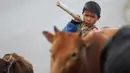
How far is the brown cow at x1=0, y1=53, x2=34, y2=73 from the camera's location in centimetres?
451

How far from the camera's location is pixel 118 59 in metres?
1.62

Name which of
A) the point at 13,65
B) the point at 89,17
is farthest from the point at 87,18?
the point at 13,65

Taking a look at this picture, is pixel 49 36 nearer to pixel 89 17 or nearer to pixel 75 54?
pixel 75 54

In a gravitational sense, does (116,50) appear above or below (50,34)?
below

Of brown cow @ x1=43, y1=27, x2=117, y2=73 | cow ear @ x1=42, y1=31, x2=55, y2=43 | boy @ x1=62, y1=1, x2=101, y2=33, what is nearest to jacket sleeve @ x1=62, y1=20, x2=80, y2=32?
boy @ x1=62, y1=1, x2=101, y2=33

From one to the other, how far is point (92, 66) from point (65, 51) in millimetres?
205

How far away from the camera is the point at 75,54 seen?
253 centimetres

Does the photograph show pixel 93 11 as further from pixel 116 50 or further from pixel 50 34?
pixel 116 50

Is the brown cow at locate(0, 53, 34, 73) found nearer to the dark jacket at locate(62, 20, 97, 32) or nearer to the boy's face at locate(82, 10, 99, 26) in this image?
the dark jacket at locate(62, 20, 97, 32)

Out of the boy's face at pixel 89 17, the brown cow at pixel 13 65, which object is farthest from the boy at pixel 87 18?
the brown cow at pixel 13 65

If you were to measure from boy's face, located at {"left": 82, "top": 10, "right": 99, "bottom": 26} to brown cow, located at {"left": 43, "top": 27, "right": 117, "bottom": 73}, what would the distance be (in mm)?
943

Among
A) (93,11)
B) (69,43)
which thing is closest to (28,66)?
(93,11)

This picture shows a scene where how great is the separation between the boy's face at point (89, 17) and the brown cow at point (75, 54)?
94cm

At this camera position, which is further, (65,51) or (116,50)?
(65,51)
